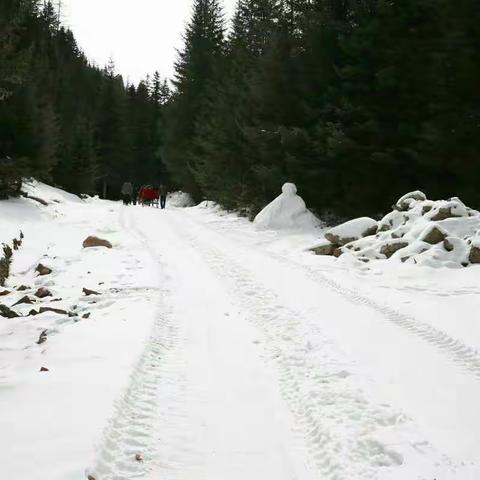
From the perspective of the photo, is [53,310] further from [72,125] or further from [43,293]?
[72,125]

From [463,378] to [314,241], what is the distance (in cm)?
1012

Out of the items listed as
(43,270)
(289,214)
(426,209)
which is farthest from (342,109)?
(43,270)

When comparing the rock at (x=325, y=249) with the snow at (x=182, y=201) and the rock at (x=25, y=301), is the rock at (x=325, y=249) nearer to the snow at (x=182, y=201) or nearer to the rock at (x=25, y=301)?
the rock at (x=25, y=301)

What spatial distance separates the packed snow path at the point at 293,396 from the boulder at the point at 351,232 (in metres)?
5.30

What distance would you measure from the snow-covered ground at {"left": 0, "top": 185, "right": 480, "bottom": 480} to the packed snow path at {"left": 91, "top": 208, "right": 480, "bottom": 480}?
0.05 ft

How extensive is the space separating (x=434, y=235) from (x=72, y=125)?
43177mm

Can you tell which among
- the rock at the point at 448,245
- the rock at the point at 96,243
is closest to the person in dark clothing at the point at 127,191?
the rock at the point at 96,243

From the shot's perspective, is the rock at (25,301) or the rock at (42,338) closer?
the rock at (42,338)

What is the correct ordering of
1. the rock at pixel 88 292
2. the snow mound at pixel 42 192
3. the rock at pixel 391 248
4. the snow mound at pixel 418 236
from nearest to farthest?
1. the rock at pixel 88 292
2. the snow mound at pixel 418 236
3. the rock at pixel 391 248
4. the snow mound at pixel 42 192

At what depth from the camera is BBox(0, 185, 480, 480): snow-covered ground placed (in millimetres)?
3588

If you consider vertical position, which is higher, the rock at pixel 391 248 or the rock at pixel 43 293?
the rock at pixel 391 248

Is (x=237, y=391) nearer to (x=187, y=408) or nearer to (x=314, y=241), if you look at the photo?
(x=187, y=408)

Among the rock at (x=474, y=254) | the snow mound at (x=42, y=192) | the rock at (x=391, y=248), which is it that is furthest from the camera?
the snow mound at (x=42, y=192)

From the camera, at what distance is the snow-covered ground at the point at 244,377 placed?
3.59 m
